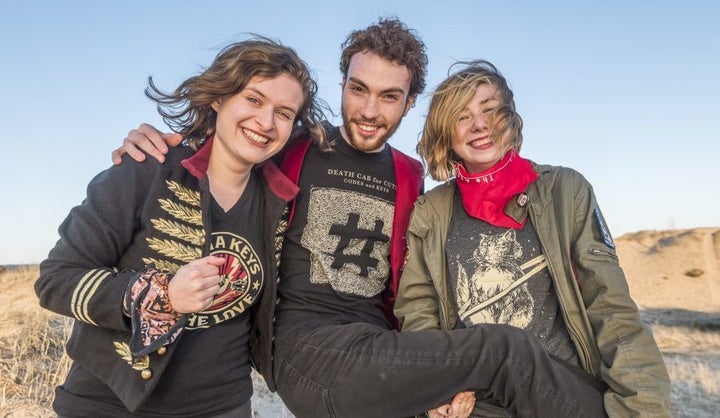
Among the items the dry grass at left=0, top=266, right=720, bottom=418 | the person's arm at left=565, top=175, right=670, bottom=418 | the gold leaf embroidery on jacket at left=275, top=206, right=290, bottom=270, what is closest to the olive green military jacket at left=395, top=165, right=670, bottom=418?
the person's arm at left=565, top=175, right=670, bottom=418

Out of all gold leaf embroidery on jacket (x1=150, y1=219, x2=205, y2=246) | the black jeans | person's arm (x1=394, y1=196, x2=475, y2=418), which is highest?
gold leaf embroidery on jacket (x1=150, y1=219, x2=205, y2=246)

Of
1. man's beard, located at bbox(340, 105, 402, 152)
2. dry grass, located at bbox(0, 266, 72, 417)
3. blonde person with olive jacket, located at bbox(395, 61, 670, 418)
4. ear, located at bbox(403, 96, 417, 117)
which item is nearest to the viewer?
blonde person with olive jacket, located at bbox(395, 61, 670, 418)

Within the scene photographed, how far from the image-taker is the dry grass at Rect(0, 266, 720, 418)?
16.1 feet

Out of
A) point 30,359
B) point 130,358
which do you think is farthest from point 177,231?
point 30,359

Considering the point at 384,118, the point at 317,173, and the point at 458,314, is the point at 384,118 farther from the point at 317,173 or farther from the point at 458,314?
the point at 458,314

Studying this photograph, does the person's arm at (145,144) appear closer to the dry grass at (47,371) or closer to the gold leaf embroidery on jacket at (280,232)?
the gold leaf embroidery on jacket at (280,232)

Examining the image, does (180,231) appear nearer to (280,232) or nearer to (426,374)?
(280,232)

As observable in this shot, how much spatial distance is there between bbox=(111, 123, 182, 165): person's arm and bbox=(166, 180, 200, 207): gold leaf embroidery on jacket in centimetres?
13

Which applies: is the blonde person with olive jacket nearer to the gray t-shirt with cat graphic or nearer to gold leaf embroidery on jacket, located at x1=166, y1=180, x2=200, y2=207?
the gray t-shirt with cat graphic

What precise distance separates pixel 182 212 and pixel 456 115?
1.48m

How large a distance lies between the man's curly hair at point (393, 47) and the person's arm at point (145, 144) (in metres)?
1.45

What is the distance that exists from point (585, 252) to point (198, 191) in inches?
72.4

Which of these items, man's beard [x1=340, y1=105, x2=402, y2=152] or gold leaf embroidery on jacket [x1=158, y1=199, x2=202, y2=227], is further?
man's beard [x1=340, y1=105, x2=402, y2=152]

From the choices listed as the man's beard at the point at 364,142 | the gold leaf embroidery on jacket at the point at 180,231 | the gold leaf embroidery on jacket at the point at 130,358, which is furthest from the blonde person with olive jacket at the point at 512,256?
the gold leaf embroidery on jacket at the point at 130,358
